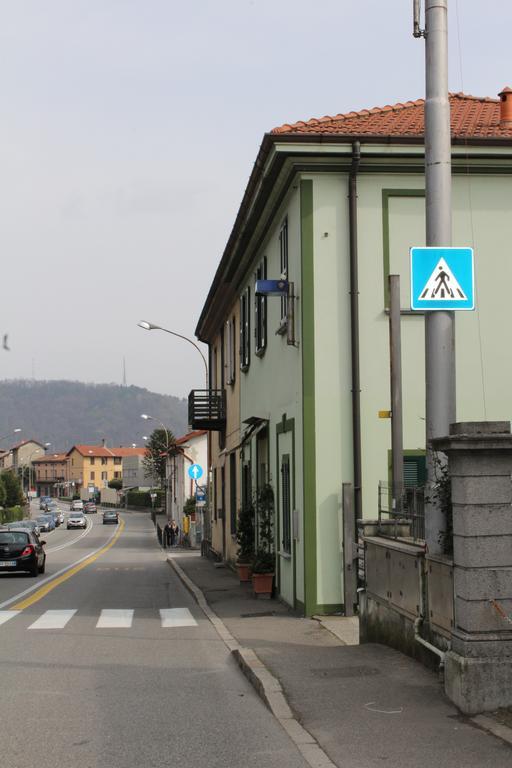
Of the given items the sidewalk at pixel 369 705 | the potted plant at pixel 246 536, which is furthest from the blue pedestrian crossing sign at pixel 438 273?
the potted plant at pixel 246 536

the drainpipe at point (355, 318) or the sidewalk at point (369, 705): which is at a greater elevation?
the drainpipe at point (355, 318)

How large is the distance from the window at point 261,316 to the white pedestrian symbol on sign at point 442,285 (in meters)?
11.8

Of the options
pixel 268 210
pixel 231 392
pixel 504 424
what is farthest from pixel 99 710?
pixel 231 392

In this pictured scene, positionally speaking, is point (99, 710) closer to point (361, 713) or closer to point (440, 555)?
point (361, 713)

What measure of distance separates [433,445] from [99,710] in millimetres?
3551

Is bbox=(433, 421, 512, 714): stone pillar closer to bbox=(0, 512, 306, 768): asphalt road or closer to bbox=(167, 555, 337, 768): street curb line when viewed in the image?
bbox=(167, 555, 337, 768): street curb line

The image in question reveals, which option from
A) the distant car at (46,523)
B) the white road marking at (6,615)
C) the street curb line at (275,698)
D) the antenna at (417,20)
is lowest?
the distant car at (46,523)

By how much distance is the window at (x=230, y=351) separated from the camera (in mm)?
28094

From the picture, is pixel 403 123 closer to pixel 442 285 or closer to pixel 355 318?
pixel 355 318

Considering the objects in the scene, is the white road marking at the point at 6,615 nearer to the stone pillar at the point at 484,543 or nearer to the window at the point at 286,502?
the window at the point at 286,502

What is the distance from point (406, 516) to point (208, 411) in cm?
2071

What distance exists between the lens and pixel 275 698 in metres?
8.33

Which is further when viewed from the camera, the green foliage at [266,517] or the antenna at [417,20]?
the green foliage at [266,517]

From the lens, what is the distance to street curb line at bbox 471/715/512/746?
660 cm
